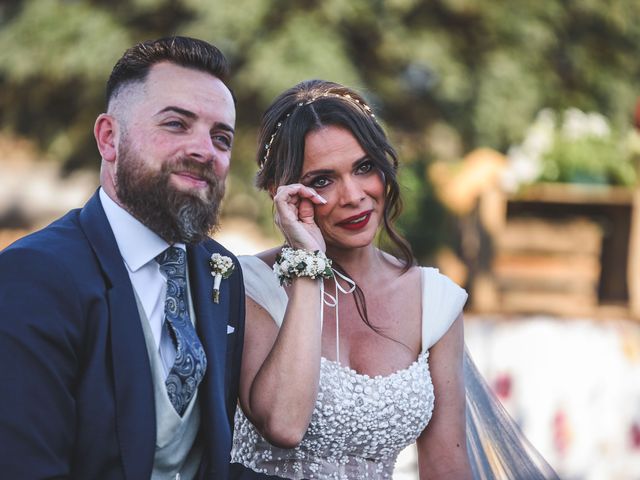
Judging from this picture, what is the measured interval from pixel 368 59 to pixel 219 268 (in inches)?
387

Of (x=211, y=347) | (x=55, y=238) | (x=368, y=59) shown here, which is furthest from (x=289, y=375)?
(x=368, y=59)

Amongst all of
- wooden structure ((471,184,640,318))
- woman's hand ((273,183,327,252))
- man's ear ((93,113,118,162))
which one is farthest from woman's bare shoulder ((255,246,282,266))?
wooden structure ((471,184,640,318))

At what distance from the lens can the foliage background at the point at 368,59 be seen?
35.2ft

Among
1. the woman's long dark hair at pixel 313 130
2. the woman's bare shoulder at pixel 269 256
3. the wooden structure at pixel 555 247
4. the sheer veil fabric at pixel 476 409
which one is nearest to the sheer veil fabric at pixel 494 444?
the sheer veil fabric at pixel 476 409

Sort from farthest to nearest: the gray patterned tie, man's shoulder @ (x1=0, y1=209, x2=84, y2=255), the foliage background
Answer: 1. the foliage background
2. the gray patterned tie
3. man's shoulder @ (x1=0, y1=209, x2=84, y2=255)

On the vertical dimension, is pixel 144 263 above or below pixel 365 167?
below

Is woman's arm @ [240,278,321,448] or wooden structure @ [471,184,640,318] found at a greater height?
wooden structure @ [471,184,640,318]

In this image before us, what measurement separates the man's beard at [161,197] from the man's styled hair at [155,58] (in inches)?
7.3

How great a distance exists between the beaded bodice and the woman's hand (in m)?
0.41

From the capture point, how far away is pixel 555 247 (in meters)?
5.73

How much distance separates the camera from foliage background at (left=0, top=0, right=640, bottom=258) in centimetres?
1073

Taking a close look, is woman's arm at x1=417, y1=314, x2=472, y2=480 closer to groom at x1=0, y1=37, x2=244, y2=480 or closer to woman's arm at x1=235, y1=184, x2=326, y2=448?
woman's arm at x1=235, y1=184, x2=326, y2=448

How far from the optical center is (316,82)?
2.90m

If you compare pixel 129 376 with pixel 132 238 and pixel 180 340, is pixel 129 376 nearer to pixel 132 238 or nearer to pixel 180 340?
pixel 180 340
